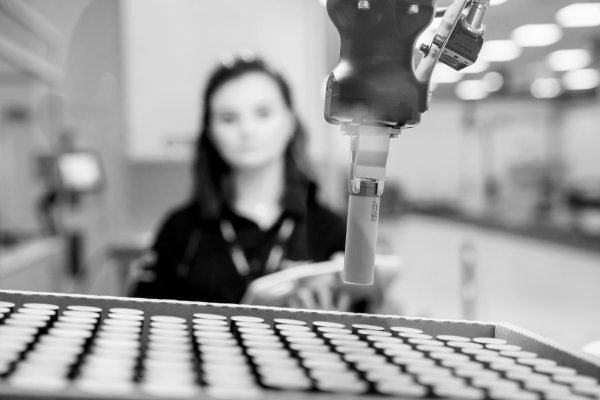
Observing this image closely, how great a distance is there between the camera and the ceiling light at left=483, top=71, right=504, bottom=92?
869 cm

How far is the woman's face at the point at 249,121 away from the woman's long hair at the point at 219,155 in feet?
0.06

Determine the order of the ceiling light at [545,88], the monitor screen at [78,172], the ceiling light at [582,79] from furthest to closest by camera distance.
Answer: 1. the ceiling light at [545,88]
2. the ceiling light at [582,79]
3. the monitor screen at [78,172]

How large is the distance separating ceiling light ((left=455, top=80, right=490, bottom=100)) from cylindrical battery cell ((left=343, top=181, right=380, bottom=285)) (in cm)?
932

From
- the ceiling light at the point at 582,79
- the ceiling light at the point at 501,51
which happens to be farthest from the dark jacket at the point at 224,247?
the ceiling light at the point at 582,79

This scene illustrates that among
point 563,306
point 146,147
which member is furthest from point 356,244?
point 563,306

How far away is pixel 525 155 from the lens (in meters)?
10.7

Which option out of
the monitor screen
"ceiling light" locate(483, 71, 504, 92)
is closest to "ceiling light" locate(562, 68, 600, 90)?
"ceiling light" locate(483, 71, 504, 92)

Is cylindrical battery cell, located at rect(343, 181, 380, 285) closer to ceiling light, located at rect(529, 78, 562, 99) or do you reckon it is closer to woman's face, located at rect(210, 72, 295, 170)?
woman's face, located at rect(210, 72, 295, 170)

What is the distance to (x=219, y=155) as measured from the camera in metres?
1.55

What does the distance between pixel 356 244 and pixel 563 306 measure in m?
3.98

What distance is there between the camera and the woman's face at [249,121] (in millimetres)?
1433

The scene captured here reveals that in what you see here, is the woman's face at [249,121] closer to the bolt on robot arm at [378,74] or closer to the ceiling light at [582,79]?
the bolt on robot arm at [378,74]

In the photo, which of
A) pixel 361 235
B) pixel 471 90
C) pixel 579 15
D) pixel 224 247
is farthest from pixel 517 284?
pixel 471 90

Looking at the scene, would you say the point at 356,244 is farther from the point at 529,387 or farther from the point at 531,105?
the point at 531,105
